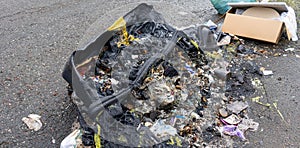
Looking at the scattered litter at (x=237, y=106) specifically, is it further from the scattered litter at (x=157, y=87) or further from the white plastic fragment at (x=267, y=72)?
the white plastic fragment at (x=267, y=72)

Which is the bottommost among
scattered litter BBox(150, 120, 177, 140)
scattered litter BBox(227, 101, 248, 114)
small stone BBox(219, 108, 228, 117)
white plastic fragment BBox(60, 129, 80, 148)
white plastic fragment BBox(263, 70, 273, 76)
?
white plastic fragment BBox(263, 70, 273, 76)

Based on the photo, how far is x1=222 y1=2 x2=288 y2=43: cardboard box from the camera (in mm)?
2781

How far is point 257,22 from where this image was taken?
9.25 feet

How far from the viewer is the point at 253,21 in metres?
2.83

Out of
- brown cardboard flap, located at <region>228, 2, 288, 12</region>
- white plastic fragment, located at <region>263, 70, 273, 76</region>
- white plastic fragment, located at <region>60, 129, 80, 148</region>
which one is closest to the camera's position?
white plastic fragment, located at <region>60, 129, 80, 148</region>

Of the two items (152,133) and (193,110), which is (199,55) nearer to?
(193,110)

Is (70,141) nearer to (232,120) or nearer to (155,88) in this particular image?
(155,88)

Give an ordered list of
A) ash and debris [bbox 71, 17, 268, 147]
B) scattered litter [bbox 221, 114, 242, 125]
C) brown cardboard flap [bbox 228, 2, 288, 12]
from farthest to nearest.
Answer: brown cardboard flap [bbox 228, 2, 288, 12] < scattered litter [bbox 221, 114, 242, 125] < ash and debris [bbox 71, 17, 268, 147]

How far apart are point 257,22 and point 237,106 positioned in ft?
3.37

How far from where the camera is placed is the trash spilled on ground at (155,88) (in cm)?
182

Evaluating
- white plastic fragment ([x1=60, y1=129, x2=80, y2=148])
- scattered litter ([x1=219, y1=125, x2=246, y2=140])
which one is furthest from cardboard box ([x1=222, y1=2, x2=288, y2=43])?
white plastic fragment ([x1=60, y1=129, x2=80, y2=148])

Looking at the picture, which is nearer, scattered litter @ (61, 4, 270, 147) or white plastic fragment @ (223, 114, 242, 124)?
scattered litter @ (61, 4, 270, 147)

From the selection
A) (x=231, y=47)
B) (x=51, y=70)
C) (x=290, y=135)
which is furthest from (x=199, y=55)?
(x=51, y=70)

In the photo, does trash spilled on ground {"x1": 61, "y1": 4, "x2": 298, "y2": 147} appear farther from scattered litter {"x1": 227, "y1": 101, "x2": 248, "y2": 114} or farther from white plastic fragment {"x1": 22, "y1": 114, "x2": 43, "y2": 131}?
white plastic fragment {"x1": 22, "y1": 114, "x2": 43, "y2": 131}
